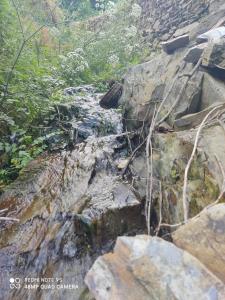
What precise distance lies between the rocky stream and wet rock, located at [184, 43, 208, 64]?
1 centimetres

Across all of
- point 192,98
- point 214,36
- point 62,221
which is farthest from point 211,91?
point 62,221

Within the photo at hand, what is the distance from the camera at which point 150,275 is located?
1279 millimetres

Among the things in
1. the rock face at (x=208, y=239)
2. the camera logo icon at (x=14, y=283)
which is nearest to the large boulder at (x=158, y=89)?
the rock face at (x=208, y=239)

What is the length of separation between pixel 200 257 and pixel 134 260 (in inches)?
11.7

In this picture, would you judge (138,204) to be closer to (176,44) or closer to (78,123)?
(78,123)

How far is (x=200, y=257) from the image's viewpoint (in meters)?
1.41

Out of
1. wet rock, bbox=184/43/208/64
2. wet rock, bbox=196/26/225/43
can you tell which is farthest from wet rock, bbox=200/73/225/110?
wet rock, bbox=196/26/225/43

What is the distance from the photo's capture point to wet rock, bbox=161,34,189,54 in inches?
187

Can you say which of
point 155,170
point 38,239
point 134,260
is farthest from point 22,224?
point 134,260

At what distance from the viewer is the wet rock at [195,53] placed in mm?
3673

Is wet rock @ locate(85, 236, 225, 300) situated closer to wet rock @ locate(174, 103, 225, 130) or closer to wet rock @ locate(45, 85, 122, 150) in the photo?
wet rock @ locate(174, 103, 225, 130)

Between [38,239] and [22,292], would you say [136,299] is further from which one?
[38,239]

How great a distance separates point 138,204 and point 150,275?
176cm

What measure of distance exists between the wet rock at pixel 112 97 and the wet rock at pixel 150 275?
4877 mm
